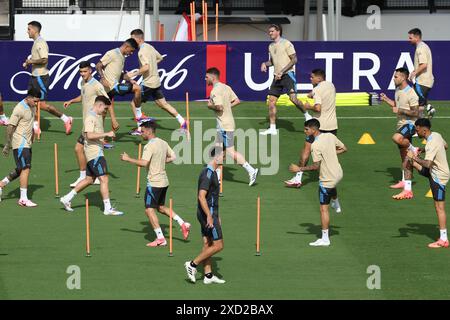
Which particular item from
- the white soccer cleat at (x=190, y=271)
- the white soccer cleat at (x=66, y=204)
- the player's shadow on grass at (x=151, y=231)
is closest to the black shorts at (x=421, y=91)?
the player's shadow on grass at (x=151, y=231)

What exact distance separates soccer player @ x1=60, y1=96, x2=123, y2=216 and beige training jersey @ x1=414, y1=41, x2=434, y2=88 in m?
7.59

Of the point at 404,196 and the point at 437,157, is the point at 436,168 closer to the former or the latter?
the point at 437,157

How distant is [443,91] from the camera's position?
3055 cm

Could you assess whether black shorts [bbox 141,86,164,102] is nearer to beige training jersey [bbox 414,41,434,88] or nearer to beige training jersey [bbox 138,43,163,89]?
beige training jersey [bbox 138,43,163,89]

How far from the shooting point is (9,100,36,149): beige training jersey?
2066cm

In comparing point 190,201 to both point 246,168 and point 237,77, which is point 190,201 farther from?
Answer: point 237,77

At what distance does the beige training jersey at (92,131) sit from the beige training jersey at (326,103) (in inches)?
160

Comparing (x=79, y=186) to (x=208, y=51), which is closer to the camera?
(x=79, y=186)

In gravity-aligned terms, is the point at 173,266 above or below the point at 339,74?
below

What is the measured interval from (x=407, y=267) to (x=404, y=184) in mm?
4406

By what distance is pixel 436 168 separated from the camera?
732 inches

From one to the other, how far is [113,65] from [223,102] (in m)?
3.68

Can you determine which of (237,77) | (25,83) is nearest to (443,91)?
(237,77)

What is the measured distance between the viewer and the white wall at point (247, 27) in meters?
37.2
